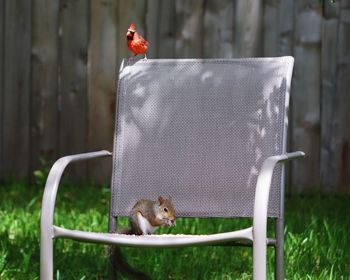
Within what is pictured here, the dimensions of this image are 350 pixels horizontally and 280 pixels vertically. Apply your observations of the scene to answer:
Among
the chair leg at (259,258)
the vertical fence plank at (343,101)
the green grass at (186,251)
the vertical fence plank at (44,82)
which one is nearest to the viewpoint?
the chair leg at (259,258)

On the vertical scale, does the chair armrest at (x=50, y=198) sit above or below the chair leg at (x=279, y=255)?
above

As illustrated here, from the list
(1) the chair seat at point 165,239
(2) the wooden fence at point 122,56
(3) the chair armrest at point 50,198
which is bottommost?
(1) the chair seat at point 165,239

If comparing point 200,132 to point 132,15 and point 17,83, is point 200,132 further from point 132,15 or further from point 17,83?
point 17,83

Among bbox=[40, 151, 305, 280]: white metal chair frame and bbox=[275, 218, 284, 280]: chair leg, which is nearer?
bbox=[40, 151, 305, 280]: white metal chair frame

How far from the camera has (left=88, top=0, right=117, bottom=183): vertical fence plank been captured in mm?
6305

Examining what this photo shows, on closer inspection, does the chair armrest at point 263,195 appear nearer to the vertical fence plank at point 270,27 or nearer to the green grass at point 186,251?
the green grass at point 186,251

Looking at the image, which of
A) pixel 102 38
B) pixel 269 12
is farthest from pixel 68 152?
pixel 269 12

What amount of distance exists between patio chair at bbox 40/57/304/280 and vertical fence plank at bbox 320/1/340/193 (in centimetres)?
243


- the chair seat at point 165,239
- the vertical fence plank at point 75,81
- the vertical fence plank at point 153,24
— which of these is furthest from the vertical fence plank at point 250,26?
the chair seat at point 165,239

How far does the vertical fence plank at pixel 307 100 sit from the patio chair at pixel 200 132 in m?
2.41

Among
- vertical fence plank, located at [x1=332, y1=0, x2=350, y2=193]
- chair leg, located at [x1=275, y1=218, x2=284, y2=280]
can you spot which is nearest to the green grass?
vertical fence plank, located at [x1=332, y1=0, x2=350, y2=193]

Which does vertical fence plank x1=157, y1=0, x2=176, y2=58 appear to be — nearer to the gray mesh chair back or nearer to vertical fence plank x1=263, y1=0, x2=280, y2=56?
vertical fence plank x1=263, y1=0, x2=280, y2=56

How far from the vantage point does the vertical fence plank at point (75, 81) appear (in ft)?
20.8

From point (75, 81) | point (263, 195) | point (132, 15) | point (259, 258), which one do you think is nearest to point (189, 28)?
point (132, 15)
